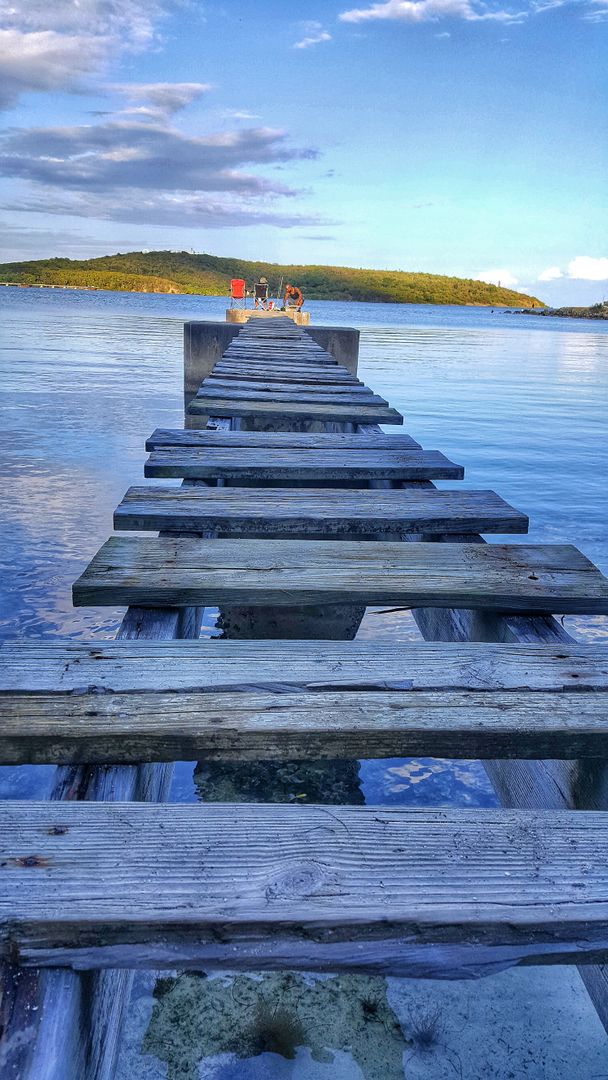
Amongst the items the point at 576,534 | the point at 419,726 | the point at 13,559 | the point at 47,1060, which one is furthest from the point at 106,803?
the point at 576,534

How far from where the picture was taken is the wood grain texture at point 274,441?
185 inches

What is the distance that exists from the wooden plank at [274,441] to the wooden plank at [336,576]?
1.91m

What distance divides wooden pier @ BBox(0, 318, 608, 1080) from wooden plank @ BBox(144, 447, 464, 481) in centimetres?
94

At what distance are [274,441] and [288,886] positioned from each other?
4.02 meters

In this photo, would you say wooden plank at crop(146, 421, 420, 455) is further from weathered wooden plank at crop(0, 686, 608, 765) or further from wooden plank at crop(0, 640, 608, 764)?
weathered wooden plank at crop(0, 686, 608, 765)

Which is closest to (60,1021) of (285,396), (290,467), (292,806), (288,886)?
(288,886)

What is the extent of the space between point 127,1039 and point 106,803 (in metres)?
1.52

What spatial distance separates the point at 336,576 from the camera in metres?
2.56

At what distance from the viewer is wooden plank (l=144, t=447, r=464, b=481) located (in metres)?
4.09

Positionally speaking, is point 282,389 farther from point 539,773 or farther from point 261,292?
point 261,292

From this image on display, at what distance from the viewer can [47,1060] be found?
3.16ft

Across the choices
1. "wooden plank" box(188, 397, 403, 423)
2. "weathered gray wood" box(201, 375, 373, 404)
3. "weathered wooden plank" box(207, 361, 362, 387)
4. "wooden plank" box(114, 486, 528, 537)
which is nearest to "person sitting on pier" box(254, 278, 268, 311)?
"weathered wooden plank" box(207, 361, 362, 387)

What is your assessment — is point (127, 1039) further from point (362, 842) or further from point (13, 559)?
point (13, 559)

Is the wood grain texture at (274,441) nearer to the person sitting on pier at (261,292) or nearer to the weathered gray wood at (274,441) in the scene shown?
the weathered gray wood at (274,441)
